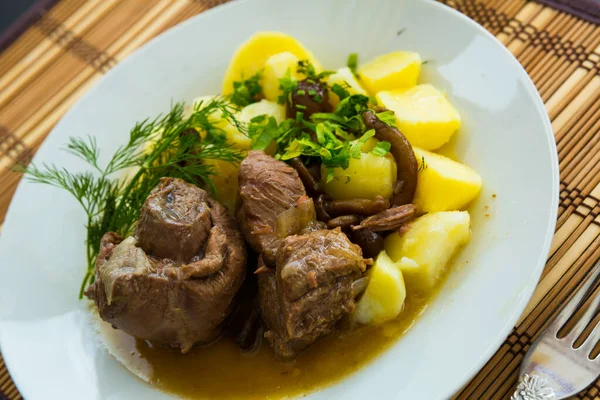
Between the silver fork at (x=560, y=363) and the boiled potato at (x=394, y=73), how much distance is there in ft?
5.26

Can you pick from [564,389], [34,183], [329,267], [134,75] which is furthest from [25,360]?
[564,389]

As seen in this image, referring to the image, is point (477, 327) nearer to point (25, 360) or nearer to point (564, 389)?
point (564, 389)

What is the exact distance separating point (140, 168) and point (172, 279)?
3.56ft

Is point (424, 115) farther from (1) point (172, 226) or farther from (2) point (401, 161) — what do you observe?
(1) point (172, 226)

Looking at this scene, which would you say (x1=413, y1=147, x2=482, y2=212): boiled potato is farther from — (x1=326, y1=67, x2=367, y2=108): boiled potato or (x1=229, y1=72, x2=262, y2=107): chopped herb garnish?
(x1=229, y1=72, x2=262, y2=107): chopped herb garnish

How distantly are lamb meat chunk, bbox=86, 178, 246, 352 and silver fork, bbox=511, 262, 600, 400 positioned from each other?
1521 mm

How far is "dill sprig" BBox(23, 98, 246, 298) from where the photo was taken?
11.5 ft

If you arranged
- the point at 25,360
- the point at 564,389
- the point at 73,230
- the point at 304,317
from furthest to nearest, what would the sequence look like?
the point at 73,230
the point at 25,360
the point at 304,317
the point at 564,389

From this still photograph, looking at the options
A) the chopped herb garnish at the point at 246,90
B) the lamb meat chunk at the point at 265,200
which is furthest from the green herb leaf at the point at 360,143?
the chopped herb garnish at the point at 246,90

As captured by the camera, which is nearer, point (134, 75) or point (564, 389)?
point (564, 389)

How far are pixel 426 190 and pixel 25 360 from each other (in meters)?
2.40

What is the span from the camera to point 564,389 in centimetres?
264

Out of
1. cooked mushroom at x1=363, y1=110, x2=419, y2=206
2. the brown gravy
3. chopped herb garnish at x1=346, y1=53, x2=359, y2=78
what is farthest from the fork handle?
chopped herb garnish at x1=346, y1=53, x2=359, y2=78

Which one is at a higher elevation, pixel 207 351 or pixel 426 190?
pixel 426 190
